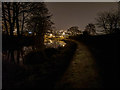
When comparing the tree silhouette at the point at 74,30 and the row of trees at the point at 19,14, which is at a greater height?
the tree silhouette at the point at 74,30

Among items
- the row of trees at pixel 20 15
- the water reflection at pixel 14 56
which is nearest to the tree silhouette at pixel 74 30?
the row of trees at pixel 20 15

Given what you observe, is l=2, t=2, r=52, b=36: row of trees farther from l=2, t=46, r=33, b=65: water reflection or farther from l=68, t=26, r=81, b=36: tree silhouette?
l=68, t=26, r=81, b=36: tree silhouette

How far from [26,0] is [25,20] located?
4348mm

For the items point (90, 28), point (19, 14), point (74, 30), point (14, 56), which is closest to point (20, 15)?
point (19, 14)

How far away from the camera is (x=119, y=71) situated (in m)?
5.45

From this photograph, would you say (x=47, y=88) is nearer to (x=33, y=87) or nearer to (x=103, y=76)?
(x=33, y=87)

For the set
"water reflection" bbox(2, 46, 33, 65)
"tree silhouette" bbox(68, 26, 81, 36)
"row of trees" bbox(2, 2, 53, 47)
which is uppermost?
"tree silhouette" bbox(68, 26, 81, 36)

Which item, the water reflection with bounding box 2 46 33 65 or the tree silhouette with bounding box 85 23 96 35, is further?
the tree silhouette with bounding box 85 23 96 35

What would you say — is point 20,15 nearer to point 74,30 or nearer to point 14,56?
point 14,56

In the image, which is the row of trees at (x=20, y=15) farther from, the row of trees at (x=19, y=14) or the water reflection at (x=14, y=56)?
the water reflection at (x=14, y=56)

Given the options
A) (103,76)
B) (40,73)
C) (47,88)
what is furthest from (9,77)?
(103,76)

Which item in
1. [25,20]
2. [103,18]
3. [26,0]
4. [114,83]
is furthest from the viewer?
[103,18]

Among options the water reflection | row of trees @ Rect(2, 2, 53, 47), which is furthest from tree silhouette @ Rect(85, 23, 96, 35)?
the water reflection

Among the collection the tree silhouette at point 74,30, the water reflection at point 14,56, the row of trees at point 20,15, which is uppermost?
the tree silhouette at point 74,30
